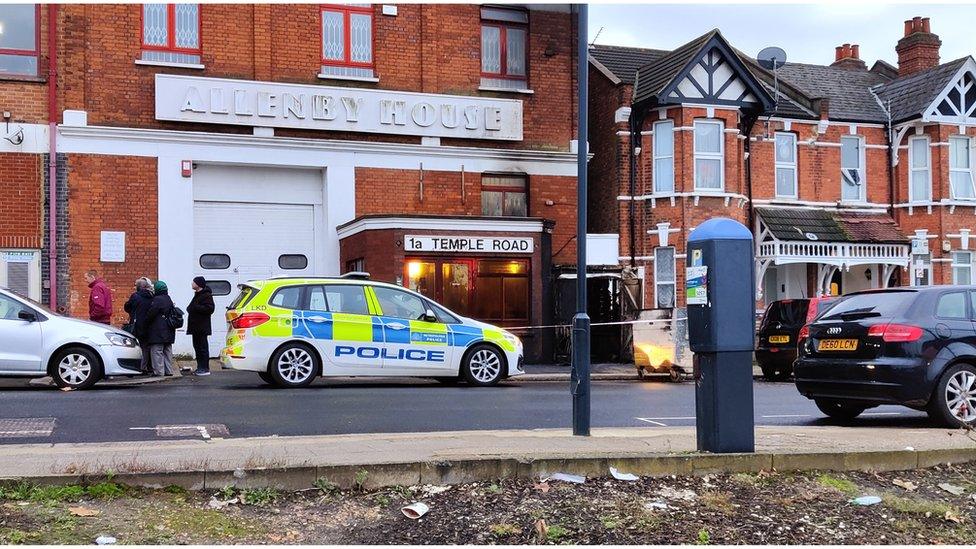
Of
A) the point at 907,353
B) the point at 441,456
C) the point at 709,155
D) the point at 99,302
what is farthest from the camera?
the point at 709,155

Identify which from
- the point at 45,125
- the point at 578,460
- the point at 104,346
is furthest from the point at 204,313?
the point at 578,460

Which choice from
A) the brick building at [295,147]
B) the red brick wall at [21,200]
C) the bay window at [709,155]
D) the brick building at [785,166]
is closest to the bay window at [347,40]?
the brick building at [295,147]

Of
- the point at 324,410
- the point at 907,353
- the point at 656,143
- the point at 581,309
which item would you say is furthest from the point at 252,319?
the point at 656,143

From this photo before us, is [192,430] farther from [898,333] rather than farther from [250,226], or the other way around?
[250,226]

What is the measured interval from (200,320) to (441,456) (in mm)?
10590

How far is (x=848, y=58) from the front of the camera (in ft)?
116

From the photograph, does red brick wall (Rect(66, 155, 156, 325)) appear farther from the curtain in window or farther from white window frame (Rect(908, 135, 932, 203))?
white window frame (Rect(908, 135, 932, 203))

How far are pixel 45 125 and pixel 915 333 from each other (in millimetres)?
16488

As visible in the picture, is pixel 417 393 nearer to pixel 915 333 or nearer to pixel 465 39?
pixel 915 333

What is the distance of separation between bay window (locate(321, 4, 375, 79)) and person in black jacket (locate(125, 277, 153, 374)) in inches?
288

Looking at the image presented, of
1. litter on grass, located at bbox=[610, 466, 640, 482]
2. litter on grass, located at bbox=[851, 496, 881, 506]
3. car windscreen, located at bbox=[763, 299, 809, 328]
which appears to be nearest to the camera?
litter on grass, located at bbox=[851, 496, 881, 506]

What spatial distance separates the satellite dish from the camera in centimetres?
3053

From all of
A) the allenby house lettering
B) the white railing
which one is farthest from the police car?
the white railing

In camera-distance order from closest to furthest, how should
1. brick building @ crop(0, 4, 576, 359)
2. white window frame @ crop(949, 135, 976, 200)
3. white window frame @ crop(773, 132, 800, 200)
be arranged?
brick building @ crop(0, 4, 576, 359) → white window frame @ crop(773, 132, 800, 200) → white window frame @ crop(949, 135, 976, 200)
